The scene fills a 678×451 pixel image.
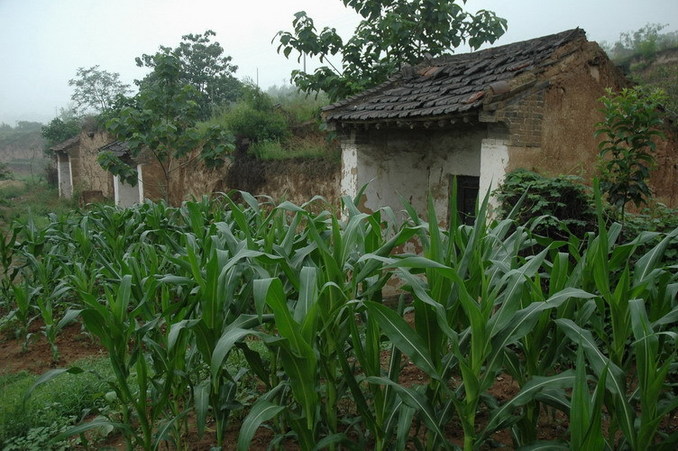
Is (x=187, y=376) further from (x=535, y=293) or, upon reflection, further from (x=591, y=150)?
(x=591, y=150)

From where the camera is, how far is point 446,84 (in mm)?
7277

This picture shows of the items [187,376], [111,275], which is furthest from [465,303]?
[111,275]

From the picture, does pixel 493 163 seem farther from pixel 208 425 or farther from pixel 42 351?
pixel 42 351

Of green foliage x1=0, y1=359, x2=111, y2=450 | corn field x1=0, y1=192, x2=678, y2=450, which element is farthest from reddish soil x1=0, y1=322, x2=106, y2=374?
corn field x1=0, y1=192, x2=678, y2=450

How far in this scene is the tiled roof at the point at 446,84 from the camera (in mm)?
5992

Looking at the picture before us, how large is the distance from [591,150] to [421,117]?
223cm

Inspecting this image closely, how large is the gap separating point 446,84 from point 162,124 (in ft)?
16.8

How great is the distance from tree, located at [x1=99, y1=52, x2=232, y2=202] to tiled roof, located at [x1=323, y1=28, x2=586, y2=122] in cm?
276

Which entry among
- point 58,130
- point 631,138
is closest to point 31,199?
point 58,130

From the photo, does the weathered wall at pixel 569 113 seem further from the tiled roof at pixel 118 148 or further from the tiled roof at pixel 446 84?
the tiled roof at pixel 118 148

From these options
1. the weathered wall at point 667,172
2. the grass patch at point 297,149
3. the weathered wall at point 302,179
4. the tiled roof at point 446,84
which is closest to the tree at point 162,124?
the weathered wall at point 302,179

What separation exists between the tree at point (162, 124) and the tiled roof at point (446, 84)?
9.06ft

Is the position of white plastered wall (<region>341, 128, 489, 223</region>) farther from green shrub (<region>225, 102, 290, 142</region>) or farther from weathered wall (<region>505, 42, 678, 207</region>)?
green shrub (<region>225, 102, 290, 142</region>)

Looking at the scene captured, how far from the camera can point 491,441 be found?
7.94 feet
